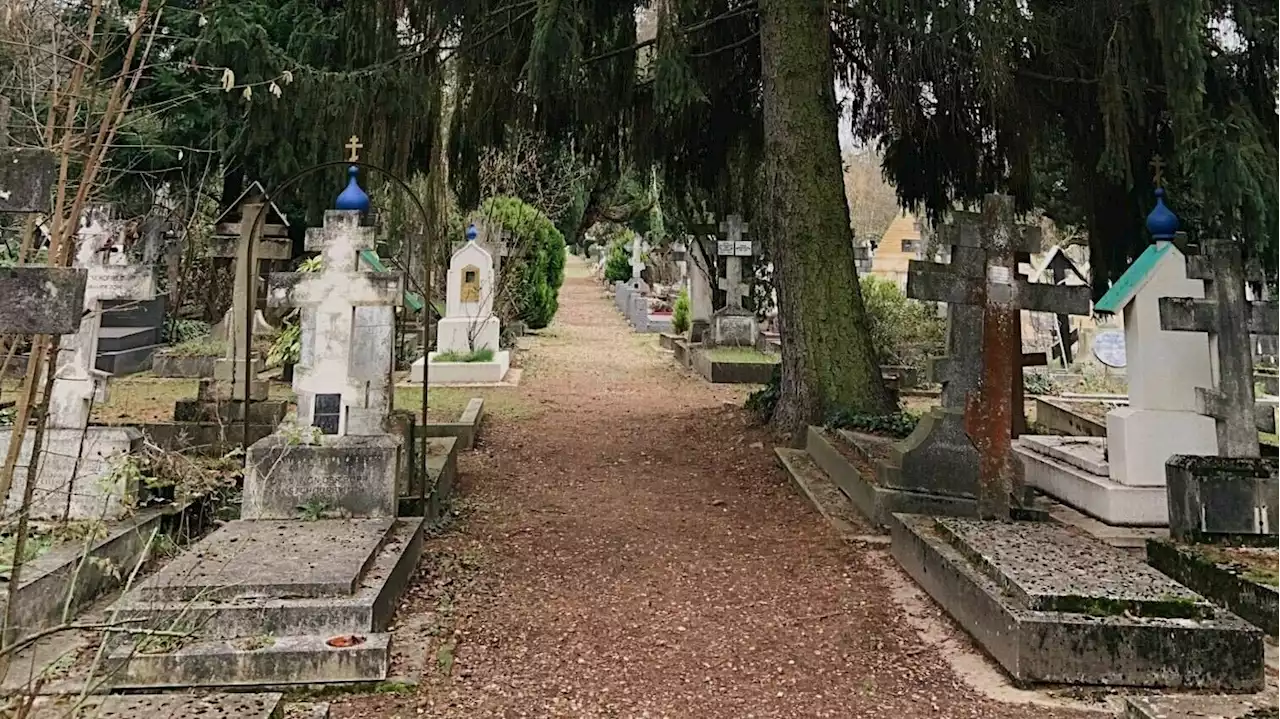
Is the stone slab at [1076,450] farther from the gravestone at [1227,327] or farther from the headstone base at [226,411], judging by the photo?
the headstone base at [226,411]

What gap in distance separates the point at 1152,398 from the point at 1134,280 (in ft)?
2.31

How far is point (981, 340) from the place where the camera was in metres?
4.66

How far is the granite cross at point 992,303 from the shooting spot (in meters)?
4.64

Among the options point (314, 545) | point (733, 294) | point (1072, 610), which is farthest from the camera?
point (733, 294)

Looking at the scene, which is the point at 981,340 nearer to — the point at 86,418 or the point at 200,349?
the point at 86,418

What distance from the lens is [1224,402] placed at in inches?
179

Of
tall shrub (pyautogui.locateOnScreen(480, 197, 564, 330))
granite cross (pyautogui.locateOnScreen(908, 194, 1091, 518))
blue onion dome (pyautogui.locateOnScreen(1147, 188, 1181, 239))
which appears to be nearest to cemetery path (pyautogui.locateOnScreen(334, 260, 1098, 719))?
granite cross (pyautogui.locateOnScreen(908, 194, 1091, 518))

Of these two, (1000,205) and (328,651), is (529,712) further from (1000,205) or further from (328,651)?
(1000,205)

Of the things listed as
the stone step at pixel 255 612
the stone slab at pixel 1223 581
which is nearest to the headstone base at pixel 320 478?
the stone step at pixel 255 612

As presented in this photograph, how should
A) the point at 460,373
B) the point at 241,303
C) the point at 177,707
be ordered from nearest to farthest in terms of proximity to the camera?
the point at 177,707, the point at 241,303, the point at 460,373

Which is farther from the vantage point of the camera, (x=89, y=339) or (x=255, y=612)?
(x=89, y=339)

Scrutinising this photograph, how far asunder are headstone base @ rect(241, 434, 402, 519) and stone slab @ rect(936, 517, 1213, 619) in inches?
110

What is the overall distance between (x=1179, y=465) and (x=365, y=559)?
3.71 meters

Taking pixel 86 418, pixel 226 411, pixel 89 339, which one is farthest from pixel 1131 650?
pixel 226 411
